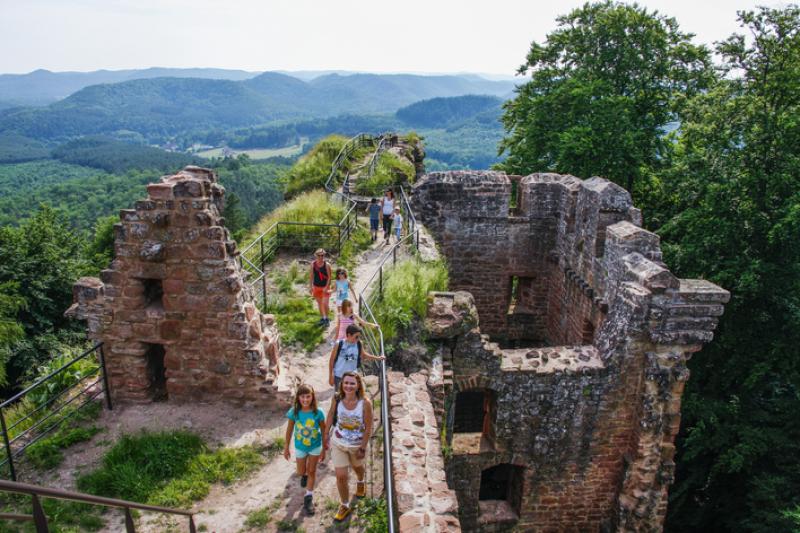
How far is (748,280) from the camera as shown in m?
10.3

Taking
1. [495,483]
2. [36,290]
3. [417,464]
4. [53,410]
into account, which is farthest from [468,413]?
[36,290]

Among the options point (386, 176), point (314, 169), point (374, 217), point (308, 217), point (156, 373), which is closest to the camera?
point (156, 373)

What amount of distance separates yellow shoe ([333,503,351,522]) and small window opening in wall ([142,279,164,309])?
11.3 ft

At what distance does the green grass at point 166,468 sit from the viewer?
18.8 ft

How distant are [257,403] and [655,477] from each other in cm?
628

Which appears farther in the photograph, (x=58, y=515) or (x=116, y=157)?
(x=116, y=157)

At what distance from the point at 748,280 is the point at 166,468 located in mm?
9847

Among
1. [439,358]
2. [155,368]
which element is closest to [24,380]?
[155,368]

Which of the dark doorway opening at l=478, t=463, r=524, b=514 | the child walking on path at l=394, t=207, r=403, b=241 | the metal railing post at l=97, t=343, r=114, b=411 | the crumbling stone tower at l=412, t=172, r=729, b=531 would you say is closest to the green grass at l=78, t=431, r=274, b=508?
the metal railing post at l=97, t=343, r=114, b=411

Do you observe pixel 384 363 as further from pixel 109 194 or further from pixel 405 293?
pixel 109 194

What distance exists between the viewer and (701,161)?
1198 cm

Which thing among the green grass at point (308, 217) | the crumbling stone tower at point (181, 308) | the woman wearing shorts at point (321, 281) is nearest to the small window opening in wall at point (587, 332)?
the woman wearing shorts at point (321, 281)

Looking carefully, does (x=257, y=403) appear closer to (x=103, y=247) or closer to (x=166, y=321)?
(x=166, y=321)

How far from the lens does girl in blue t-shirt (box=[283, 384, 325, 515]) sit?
217 inches
